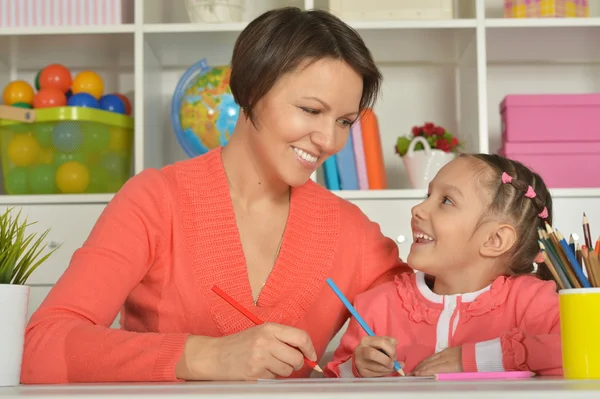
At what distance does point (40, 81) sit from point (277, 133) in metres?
1.20

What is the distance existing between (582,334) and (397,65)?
5.96 feet

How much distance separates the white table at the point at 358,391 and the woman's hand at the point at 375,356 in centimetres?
37

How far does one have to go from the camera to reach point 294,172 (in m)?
1.44

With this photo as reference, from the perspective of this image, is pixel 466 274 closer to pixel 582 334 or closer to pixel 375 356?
pixel 375 356

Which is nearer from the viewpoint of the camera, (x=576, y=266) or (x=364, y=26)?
(x=576, y=266)

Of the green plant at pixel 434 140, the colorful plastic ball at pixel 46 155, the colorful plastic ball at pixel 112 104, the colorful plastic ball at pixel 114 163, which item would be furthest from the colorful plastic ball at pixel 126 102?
the green plant at pixel 434 140

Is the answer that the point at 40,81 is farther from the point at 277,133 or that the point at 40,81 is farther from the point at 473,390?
the point at 473,390

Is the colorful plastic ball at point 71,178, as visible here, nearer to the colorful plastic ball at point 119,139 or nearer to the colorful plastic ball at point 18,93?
the colorful plastic ball at point 119,139

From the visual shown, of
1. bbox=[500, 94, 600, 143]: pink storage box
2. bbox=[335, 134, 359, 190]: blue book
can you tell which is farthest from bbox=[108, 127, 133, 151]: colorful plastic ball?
bbox=[500, 94, 600, 143]: pink storage box

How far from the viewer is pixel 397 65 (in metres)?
2.62

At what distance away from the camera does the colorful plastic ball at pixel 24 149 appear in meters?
2.32

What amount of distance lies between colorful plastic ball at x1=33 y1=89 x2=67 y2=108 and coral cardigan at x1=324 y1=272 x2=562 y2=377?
121 centimetres

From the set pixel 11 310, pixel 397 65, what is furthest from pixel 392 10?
pixel 11 310

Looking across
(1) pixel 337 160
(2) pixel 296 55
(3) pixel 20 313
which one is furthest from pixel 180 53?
(3) pixel 20 313
